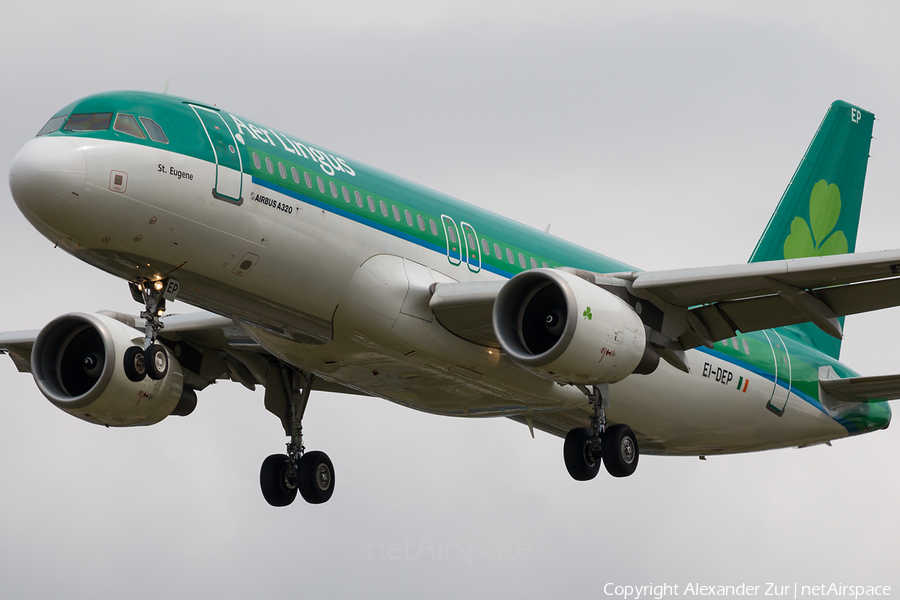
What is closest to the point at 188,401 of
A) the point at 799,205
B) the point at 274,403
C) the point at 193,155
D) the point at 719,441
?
the point at 274,403

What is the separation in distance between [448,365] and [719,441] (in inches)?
326

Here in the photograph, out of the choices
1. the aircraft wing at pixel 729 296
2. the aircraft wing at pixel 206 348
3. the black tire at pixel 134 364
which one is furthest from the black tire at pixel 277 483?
the black tire at pixel 134 364

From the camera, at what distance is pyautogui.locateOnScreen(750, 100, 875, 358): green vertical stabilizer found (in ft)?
104

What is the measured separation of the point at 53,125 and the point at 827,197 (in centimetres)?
2147

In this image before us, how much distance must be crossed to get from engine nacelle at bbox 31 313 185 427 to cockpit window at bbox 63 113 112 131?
599 centimetres

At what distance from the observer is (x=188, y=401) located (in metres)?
25.9

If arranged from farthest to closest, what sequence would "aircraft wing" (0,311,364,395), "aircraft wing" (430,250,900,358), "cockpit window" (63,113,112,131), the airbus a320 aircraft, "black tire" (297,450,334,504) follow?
"black tire" (297,450,334,504), "aircraft wing" (0,311,364,395), "aircraft wing" (430,250,900,358), the airbus a320 aircraft, "cockpit window" (63,113,112,131)

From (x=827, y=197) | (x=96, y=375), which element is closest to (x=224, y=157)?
(x=96, y=375)

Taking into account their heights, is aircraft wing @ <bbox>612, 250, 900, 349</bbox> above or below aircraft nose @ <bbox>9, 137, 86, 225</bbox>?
above

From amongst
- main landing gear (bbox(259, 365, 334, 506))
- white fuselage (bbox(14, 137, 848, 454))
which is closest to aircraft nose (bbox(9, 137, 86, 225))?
white fuselage (bbox(14, 137, 848, 454))

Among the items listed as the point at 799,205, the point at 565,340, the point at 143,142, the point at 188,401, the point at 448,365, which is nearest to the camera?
the point at 143,142

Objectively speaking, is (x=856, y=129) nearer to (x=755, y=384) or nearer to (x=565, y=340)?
(x=755, y=384)

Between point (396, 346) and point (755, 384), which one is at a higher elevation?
point (755, 384)

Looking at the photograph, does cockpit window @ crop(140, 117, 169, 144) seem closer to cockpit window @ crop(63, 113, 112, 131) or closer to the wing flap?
cockpit window @ crop(63, 113, 112, 131)
